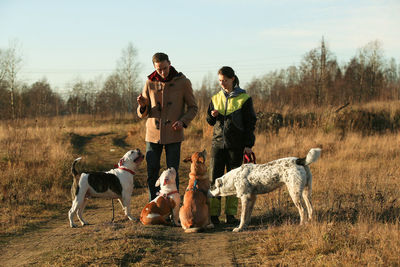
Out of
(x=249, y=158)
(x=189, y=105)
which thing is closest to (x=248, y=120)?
(x=249, y=158)

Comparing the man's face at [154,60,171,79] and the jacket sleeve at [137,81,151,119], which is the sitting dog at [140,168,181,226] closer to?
the jacket sleeve at [137,81,151,119]

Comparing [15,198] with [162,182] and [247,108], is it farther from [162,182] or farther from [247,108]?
[247,108]

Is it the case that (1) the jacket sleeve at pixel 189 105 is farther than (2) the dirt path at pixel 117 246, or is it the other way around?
(1) the jacket sleeve at pixel 189 105

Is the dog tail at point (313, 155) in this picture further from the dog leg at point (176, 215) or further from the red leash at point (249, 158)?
the dog leg at point (176, 215)

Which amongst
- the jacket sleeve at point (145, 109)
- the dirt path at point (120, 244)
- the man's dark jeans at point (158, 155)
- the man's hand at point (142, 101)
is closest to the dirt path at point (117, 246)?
the dirt path at point (120, 244)

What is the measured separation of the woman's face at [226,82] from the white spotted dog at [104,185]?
1856 mm

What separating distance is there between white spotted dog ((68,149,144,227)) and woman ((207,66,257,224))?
1370 millimetres

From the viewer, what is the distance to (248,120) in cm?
593

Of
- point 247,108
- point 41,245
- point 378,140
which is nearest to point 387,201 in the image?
point 247,108

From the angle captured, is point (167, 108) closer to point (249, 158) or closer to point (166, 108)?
point (166, 108)

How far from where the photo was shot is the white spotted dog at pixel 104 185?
599 cm

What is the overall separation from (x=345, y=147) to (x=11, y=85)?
25589mm

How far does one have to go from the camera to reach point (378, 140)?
13.7m

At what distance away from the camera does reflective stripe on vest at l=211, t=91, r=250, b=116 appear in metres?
5.84
